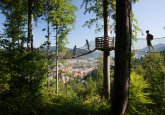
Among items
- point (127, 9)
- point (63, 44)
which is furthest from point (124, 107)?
point (63, 44)

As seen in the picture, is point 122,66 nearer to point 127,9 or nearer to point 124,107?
point 124,107

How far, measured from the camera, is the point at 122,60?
566cm

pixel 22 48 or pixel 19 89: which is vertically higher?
pixel 22 48

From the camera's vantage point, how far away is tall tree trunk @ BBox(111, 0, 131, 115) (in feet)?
18.2

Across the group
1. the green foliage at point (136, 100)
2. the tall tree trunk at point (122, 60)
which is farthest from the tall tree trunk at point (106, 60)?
the tall tree trunk at point (122, 60)

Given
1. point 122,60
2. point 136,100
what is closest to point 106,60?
point 136,100

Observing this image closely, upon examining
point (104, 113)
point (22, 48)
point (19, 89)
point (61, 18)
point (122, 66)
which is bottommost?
point (104, 113)

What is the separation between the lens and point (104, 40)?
1703 cm

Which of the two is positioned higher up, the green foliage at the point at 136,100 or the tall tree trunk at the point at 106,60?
the tall tree trunk at the point at 106,60

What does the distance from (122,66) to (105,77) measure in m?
12.2

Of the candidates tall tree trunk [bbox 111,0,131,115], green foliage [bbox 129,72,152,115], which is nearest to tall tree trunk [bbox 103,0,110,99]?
green foliage [bbox 129,72,152,115]

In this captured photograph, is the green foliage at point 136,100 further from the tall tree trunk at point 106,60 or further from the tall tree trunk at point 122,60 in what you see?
the tall tree trunk at point 122,60

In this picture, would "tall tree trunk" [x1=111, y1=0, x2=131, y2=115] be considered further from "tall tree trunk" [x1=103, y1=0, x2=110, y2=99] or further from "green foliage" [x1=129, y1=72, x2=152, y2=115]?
"tall tree trunk" [x1=103, y1=0, x2=110, y2=99]

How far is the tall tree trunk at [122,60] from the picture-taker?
555 cm
